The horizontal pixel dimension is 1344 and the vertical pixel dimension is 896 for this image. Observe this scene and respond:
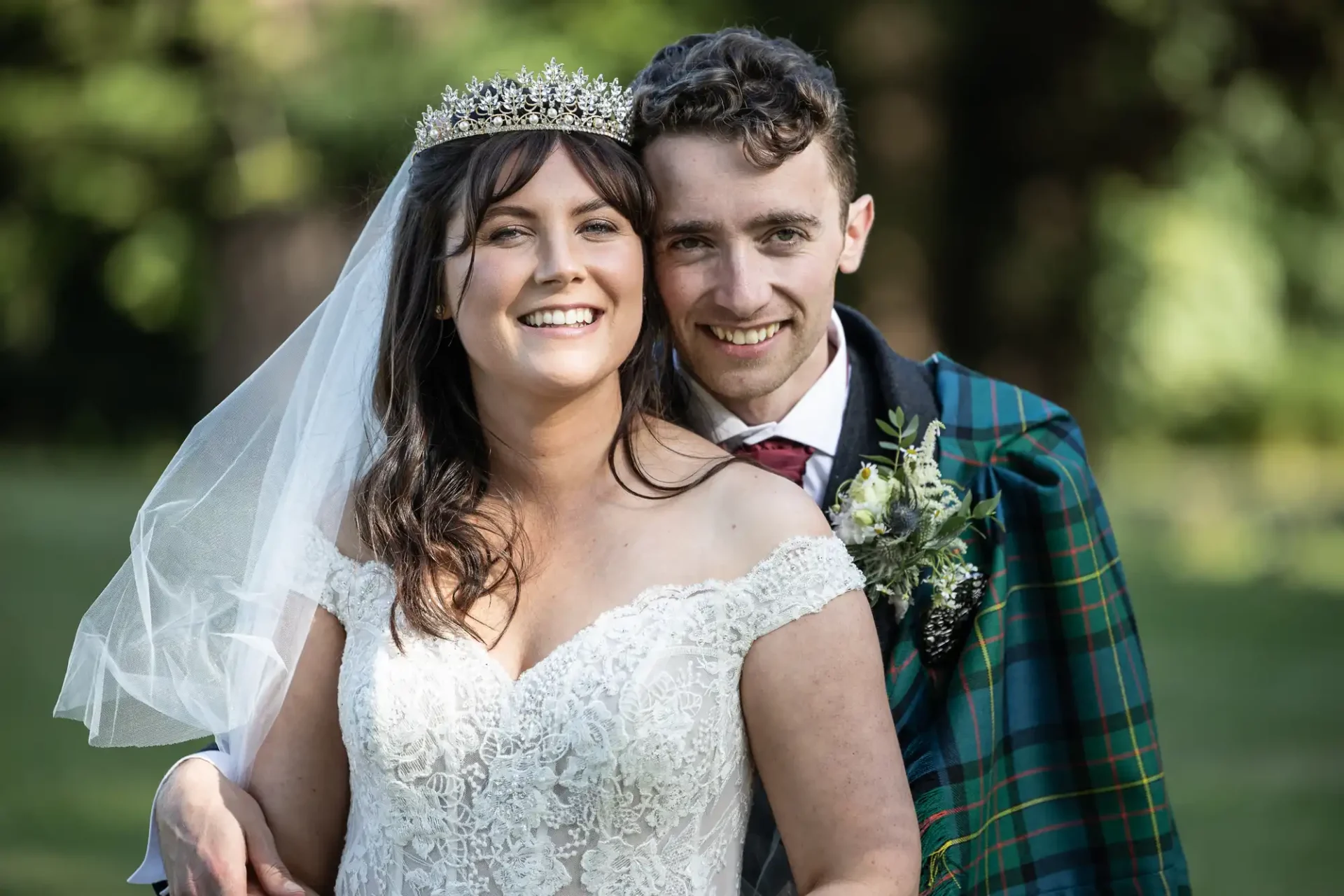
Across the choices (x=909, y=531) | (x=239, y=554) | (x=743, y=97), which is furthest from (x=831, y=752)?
(x=743, y=97)

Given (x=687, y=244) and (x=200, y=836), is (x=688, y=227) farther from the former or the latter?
Result: (x=200, y=836)

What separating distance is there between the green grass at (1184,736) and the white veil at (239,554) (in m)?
3.43

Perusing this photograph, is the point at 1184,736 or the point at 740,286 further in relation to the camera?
the point at 1184,736

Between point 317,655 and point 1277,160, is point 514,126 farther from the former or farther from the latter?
point 1277,160

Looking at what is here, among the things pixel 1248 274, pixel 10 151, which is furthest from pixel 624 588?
pixel 1248 274

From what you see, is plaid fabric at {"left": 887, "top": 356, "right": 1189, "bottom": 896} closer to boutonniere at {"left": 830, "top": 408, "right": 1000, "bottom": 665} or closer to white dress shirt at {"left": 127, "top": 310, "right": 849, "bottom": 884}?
boutonniere at {"left": 830, "top": 408, "right": 1000, "bottom": 665}

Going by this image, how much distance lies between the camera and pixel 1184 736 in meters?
8.12

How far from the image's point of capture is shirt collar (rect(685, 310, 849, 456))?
11.0 feet

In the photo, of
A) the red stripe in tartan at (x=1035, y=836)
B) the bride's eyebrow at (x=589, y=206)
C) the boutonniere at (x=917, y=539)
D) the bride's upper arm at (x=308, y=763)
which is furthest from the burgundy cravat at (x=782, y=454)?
the bride's upper arm at (x=308, y=763)

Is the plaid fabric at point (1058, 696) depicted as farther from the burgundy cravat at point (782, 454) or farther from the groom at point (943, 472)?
the burgundy cravat at point (782, 454)

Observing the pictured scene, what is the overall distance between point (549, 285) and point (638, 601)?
22.5 inches

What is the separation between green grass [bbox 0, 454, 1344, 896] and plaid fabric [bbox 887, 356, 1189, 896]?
3002 mm

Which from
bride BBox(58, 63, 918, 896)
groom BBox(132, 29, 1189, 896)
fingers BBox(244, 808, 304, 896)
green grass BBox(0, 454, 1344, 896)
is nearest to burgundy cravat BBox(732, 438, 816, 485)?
groom BBox(132, 29, 1189, 896)

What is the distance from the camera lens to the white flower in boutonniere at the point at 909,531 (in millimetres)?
3088
